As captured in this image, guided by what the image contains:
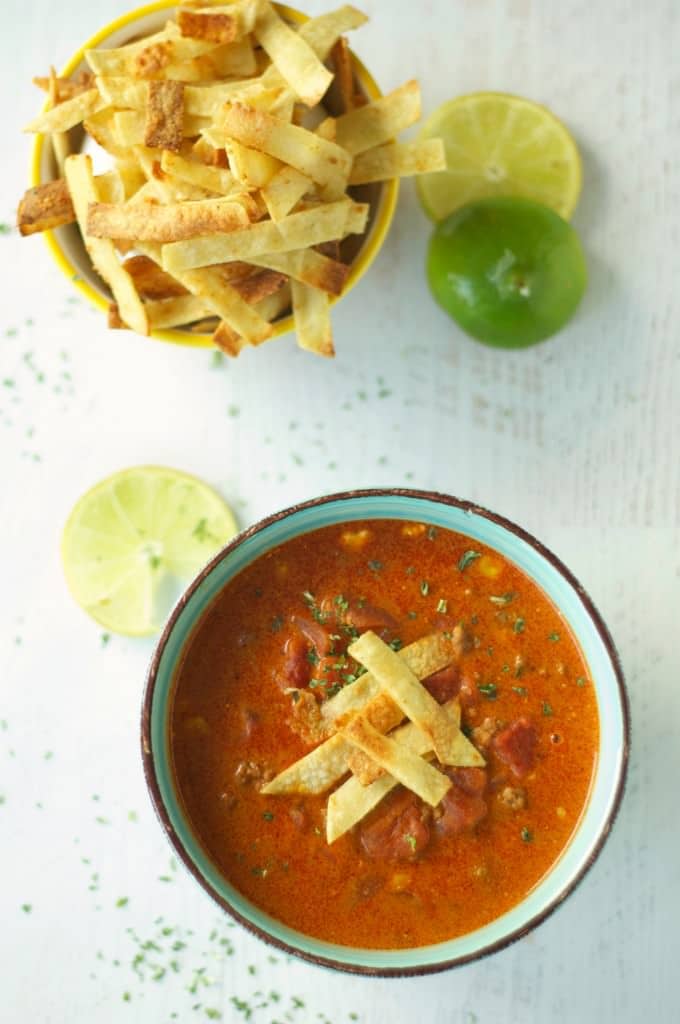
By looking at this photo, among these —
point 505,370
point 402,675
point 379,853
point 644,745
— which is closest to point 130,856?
point 379,853

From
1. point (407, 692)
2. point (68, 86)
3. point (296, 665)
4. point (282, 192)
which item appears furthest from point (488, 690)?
point (68, 86)

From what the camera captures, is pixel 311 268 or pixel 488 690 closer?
pixel 488 690

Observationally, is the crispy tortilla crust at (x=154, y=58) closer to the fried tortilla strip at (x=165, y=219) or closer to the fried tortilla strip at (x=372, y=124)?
the fried tortilla strip at (x=165, y=219)

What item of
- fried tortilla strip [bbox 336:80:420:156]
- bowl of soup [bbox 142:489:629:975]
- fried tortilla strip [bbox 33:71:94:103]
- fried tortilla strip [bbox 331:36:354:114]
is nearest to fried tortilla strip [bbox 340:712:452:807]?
bowl of soup [bbox 142:489:629:975]

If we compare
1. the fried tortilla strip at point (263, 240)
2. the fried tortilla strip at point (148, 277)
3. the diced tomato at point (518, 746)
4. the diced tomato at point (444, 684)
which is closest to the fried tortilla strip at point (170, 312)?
the fried tortilla strip at point (148, 277)

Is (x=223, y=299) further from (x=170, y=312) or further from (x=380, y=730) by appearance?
(x=380, y=730)

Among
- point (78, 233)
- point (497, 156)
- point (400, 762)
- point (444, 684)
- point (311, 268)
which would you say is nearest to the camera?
point (400, 762)

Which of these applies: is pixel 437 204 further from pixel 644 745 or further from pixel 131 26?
pixel 644 745
